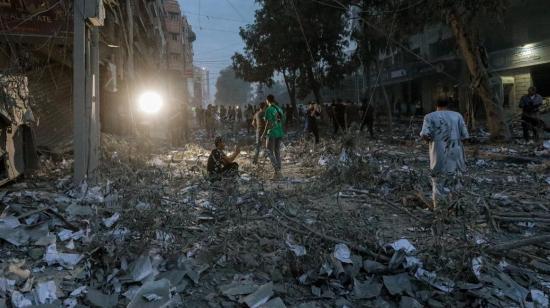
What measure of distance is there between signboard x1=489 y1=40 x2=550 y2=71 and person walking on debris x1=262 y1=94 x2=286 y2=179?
49.3 feet

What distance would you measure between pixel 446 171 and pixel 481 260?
1.62 meters

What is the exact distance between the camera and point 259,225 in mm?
4598

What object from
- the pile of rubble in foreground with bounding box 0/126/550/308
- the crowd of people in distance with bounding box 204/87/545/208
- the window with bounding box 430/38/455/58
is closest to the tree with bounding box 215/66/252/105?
the window with bounding box 430/38/455/58

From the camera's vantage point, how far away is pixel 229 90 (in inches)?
3826

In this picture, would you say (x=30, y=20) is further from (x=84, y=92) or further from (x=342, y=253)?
(x=342, y=253)

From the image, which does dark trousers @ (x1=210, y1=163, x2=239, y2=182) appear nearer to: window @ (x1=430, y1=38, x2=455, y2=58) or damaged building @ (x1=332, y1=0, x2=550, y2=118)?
damaged building @ (x1=332, y1=0, x2=550, y2=118)

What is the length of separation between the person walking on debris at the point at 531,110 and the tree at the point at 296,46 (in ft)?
32.9

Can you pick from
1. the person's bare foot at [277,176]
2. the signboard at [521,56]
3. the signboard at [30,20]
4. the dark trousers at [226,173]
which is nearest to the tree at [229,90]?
the signboard at [521,56]

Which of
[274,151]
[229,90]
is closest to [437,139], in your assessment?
[274,151]

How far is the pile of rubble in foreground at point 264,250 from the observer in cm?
334

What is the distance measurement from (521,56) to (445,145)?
17786 millimetres

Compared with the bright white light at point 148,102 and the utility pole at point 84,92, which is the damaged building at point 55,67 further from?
the bright white light at point 148,102

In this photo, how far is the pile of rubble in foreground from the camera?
3.34 meters

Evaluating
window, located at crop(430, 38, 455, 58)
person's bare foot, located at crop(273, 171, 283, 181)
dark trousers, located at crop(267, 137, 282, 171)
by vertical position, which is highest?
Result: window, located at crop(430, 38, 455, 58)
